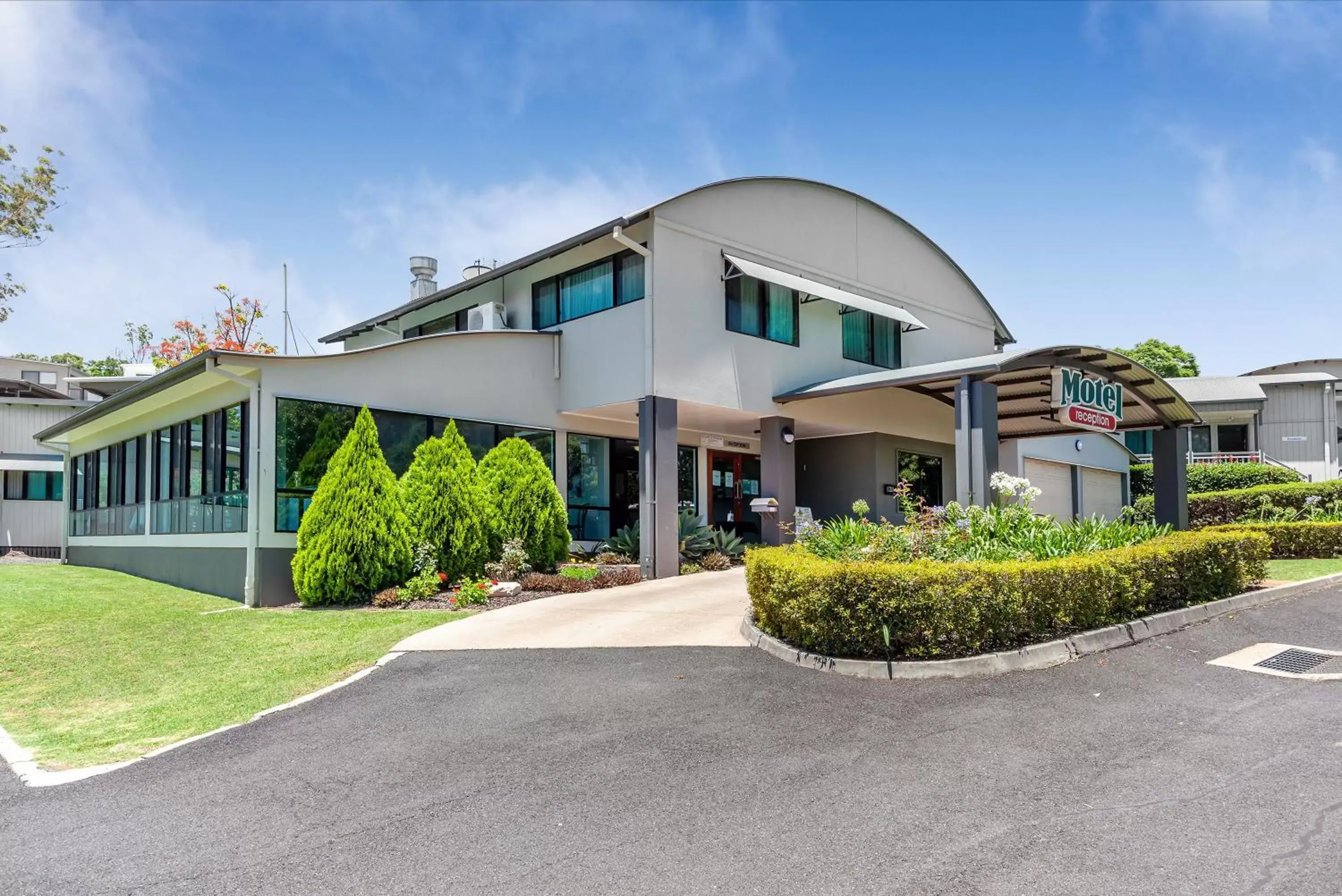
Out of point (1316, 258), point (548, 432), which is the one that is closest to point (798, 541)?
point (548, 432)

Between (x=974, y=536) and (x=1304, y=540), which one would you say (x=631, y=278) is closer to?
(x=974, y=536)

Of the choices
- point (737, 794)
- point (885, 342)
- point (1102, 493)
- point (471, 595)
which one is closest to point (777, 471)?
point (885, 342)

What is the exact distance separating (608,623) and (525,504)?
4464 mm

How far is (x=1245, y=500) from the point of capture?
1908cm

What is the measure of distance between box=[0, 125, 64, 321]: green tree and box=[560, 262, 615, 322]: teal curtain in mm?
11396

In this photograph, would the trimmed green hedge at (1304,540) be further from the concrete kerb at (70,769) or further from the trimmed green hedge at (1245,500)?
the concrete kerb at (70,769)

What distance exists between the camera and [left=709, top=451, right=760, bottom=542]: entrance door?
19.5 meters

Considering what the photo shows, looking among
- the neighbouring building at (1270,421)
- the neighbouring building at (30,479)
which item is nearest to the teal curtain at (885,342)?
the neighbouring building at (1270,421)

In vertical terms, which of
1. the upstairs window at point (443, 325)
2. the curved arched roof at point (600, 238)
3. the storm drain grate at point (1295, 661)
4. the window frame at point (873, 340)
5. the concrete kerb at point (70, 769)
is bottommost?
the concrete kerb at point (70, 769)

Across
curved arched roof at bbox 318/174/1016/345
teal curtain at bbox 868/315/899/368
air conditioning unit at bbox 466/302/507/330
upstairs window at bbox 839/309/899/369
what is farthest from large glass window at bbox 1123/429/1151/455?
air conditioning unit at bbox 466/302/507/330

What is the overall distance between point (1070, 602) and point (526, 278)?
12.3 metres

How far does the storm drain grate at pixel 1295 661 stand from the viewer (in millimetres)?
7207

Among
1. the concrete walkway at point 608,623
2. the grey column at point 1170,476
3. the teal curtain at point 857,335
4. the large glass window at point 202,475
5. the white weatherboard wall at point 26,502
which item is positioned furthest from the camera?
the white weatherboard wall at point 26,502

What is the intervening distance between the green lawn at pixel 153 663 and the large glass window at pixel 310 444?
5.63ft
